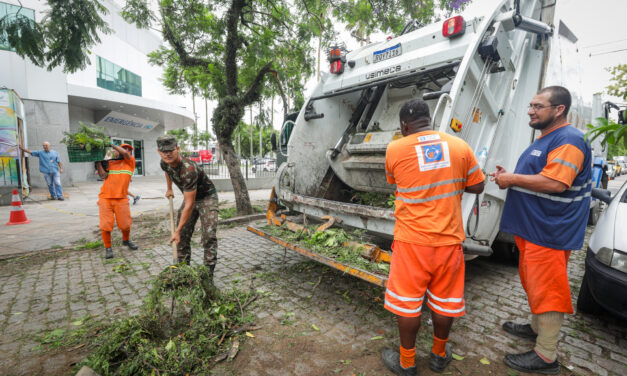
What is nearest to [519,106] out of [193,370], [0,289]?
[193,370]

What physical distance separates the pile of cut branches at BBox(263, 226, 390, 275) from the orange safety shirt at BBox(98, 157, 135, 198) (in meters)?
2.29

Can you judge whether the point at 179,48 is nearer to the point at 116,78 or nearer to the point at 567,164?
the point at 567,164

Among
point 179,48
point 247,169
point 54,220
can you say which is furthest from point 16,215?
point 247,169

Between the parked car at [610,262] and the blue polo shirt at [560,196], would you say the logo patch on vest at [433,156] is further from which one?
the parked car at [610,262]

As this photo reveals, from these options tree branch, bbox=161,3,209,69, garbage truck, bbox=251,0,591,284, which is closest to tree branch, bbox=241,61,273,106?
tree branch, bbox=161,3,209,69

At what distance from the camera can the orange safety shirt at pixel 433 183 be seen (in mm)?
1818

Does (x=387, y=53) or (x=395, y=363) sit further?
(x=387, y=53)

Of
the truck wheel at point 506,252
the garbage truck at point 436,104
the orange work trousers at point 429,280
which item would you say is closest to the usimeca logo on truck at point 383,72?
the garbage truck at point 436,104

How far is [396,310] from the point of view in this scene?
189cm

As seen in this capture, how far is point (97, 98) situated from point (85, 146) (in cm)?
1120

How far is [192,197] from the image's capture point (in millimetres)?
2908

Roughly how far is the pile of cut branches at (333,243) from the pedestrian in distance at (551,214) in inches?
39.4

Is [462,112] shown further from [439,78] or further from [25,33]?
[25,33]

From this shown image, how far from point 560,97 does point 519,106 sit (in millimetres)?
1388
